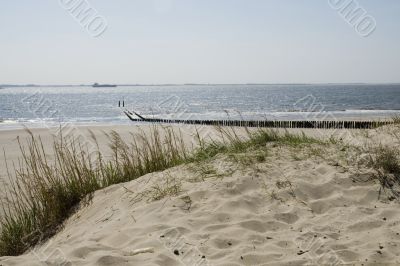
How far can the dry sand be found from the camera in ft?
11.6

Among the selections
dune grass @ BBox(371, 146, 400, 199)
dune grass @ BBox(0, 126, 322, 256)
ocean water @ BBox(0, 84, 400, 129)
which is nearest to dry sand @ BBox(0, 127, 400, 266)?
dune grass @ BBox(371, 146, 400, 199)

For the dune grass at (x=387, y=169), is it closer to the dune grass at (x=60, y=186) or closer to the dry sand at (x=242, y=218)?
the dry sand at (x=242, y=218)

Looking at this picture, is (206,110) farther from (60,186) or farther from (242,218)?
(242,218)

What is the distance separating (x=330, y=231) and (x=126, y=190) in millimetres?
2862

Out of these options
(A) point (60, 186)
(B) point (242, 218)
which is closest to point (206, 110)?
(A) point (60, 186)

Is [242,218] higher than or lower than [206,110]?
higher

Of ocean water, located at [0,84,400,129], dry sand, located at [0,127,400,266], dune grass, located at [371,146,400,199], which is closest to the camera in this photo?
dry sand, located at [0,127,400,266]

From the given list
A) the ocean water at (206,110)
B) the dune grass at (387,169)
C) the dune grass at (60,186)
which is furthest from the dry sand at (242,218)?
the ocean water at (206,110)

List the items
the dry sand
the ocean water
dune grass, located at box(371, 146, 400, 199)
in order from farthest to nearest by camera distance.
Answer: the ocean water, dune grass, located at box(371, 146, 400, 199), the dry sand

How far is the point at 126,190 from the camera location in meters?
5.63

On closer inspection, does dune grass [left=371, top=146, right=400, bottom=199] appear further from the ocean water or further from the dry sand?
the ocean water

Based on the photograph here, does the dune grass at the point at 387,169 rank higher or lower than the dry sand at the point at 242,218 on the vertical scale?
higher

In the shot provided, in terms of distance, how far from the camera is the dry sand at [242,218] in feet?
11.6

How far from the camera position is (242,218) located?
429 centimetres
